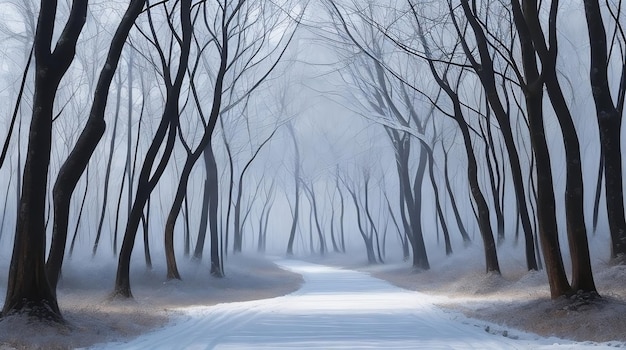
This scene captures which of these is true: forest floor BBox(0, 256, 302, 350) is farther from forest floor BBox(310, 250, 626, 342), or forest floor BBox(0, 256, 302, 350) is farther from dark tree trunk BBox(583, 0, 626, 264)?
dark tree trunk BBox(583, 0, 626, 264)

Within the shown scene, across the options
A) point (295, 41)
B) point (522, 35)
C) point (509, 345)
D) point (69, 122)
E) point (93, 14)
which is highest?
point (295, 41)

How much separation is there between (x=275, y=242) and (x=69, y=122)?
235ft

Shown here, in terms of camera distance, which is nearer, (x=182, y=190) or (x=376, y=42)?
(x=182, y=190)

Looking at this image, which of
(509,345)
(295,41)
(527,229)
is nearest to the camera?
(509,345)

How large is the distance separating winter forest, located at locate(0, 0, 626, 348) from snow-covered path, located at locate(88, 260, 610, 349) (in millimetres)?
969

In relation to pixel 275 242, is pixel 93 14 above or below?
above

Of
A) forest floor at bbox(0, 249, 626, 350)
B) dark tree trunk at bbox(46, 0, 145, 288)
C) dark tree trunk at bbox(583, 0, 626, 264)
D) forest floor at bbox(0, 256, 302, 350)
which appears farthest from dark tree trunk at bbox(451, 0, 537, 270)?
forest floor at bbox(0, 256, 302, 350)

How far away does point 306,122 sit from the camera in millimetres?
51719

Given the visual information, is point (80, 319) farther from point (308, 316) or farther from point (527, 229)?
point (527, 229)

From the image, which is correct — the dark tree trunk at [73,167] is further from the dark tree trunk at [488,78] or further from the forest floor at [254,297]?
the dark tree trunk at [488,78]

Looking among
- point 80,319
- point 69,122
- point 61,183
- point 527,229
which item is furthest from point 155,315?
point 69,122

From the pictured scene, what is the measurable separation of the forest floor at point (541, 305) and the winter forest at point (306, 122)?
110 millimetres

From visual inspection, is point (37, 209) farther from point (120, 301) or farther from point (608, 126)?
point (608, 126)

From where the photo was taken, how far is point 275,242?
100 meters
